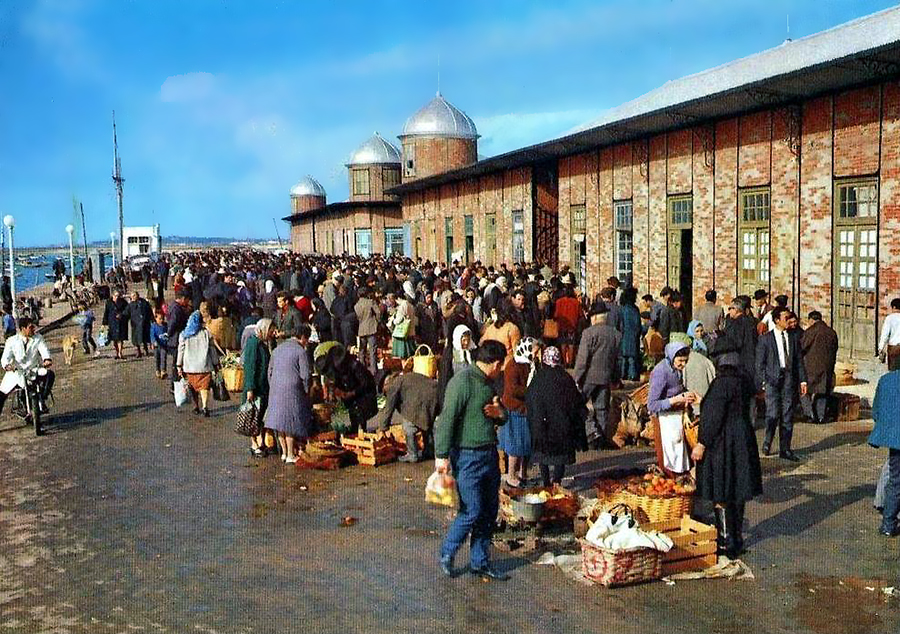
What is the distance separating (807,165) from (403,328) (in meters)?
8.43

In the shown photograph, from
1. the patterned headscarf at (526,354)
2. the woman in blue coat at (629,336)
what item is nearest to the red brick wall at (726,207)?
the woman in blue coat at (629,336)

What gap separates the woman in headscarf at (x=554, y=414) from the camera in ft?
30.6

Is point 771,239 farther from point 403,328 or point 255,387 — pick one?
point 255,387

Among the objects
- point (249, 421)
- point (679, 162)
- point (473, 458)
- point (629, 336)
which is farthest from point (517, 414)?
point (679, 162)

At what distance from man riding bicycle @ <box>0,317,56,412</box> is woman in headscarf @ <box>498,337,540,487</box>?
24.2 ft

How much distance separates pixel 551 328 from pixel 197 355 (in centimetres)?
579

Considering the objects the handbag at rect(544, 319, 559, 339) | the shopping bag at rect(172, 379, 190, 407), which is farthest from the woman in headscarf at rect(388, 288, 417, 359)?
the shopping bag at rect(172, 379, 190, 407)

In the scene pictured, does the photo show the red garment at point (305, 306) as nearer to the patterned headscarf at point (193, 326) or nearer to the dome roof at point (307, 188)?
the patterned headscarf at point (193, 326)

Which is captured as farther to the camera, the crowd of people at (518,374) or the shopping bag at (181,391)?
the shopping bag at (181,391)

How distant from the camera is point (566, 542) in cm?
846

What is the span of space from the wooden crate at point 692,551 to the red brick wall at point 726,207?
46.3 ft

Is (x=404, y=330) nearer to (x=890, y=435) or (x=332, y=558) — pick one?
(x=332, y=558)

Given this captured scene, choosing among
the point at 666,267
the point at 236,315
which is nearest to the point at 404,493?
the point at 236,315

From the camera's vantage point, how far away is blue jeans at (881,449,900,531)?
26.9ft
